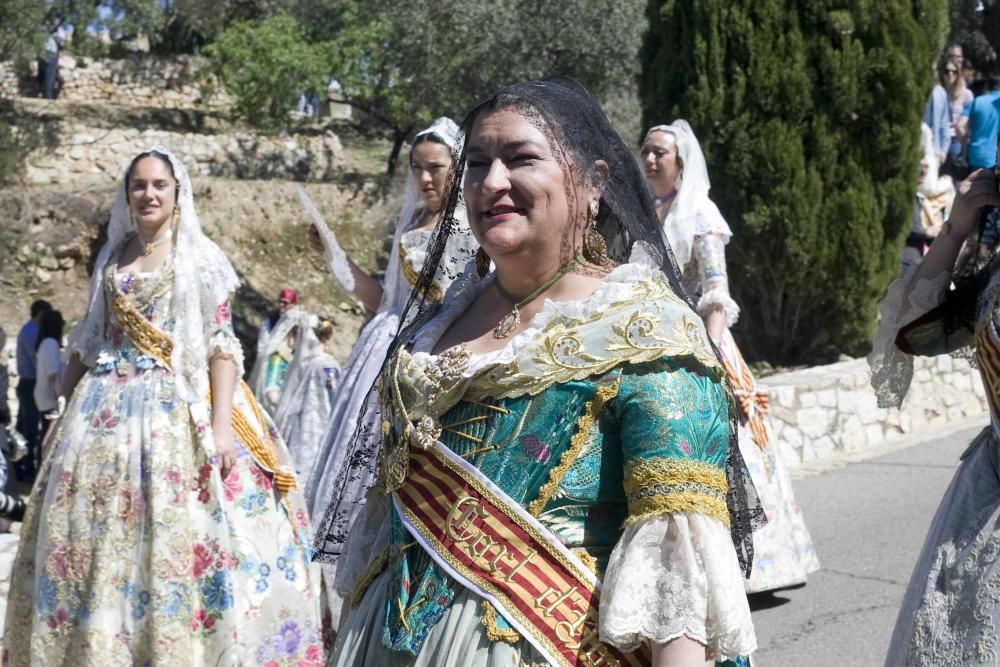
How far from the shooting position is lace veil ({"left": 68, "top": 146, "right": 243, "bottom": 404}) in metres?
4.83

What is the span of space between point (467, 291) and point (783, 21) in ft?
31.8

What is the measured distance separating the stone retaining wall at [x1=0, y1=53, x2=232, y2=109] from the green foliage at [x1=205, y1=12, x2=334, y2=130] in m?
3.05

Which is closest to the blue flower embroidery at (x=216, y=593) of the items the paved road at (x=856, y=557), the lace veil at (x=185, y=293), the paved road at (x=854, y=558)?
the lace veil at (x=185, y=293)

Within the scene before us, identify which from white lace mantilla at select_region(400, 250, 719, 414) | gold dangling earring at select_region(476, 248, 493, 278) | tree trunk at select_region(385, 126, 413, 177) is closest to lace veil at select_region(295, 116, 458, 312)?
gold dangling earring at select_region(476, 248, 493, 278)

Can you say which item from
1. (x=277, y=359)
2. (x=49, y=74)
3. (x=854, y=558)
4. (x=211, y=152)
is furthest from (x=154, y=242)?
(x=49, y=74)

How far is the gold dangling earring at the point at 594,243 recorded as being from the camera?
91.5 inches

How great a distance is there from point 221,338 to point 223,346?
3cm

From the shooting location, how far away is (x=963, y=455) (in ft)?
10.7

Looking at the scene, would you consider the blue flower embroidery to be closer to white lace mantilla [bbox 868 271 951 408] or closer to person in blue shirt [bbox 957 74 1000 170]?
white lace mantilla [bbox 868 271 951 408]

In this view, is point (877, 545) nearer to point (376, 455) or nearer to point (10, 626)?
point (10, 626)

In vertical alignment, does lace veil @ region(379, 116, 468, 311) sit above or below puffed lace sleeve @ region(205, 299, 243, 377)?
above

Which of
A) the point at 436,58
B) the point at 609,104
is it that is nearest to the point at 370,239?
the point at 436,58

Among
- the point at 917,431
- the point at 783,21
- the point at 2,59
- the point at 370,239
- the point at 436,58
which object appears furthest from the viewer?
the point at 436,58

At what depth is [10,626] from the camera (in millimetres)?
4664
